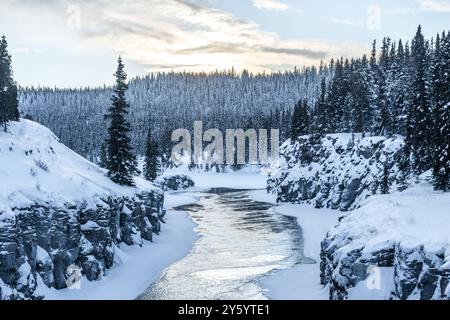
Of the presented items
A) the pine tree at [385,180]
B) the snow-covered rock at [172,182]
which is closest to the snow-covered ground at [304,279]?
the pine tree at [385,180]

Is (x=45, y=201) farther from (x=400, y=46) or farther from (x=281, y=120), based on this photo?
(x=281, y=120)

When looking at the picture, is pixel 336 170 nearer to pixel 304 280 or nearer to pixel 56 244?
pixel 304 280

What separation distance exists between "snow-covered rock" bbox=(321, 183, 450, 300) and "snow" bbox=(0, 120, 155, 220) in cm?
1818

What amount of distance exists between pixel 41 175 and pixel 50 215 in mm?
4427

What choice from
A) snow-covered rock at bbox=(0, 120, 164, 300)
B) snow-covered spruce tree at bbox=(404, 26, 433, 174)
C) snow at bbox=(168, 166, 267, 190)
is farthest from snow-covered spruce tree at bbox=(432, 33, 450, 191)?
snow at bbox=(168, 166, 267, 190)

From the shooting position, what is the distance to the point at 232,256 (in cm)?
4147

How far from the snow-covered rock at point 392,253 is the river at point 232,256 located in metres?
6.32

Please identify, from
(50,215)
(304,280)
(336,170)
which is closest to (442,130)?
(304,280)

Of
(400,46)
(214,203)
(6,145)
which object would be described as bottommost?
(214,203)

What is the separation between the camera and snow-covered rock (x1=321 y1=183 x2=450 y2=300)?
21219 millimetres

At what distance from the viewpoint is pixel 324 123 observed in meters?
87.2

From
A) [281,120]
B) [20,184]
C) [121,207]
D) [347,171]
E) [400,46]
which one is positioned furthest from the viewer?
[281,120]

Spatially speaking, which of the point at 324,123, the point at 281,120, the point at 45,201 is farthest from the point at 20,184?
the point at 281,120

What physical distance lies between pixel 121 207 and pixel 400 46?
327 ft
